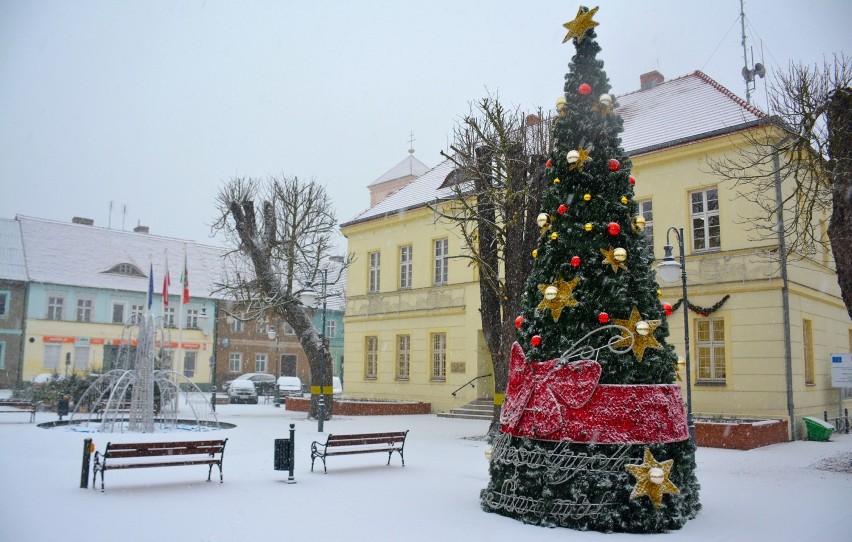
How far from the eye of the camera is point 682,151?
68.9 feet

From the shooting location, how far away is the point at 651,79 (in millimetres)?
27719

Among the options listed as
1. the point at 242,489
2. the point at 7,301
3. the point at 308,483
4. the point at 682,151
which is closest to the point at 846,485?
the point at 308,483

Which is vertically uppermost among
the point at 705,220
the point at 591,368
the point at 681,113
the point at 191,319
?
the point at 681,113

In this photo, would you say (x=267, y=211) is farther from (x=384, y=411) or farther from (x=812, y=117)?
(x=812, y=117)

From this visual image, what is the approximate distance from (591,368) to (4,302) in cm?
4313

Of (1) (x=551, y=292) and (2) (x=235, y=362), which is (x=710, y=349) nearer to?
(1) (x=551, y=292)

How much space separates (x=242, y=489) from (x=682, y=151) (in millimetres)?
16330

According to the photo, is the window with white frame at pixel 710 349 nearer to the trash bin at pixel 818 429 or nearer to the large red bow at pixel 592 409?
the trash bin at pixel 818 429

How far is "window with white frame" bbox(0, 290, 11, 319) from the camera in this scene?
41.7m

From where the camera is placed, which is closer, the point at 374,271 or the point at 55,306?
the point at 374,271

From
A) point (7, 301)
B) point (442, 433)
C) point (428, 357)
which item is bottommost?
point (442, 433)

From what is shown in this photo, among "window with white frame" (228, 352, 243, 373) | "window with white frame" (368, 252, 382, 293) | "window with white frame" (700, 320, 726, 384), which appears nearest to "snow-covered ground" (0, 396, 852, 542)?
"window with white frame" (700, 320, 726, 384)

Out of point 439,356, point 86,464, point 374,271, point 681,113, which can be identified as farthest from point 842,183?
point 374,271

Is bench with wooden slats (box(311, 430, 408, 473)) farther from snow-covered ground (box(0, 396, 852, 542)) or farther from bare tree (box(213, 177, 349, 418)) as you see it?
bare tree (box(213, 177, 349, 418))
